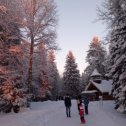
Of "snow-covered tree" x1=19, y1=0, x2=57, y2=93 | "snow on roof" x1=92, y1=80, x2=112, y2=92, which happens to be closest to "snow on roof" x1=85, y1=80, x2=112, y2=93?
"snow on roof" x1=92, y1=80, x2=112, y2=92

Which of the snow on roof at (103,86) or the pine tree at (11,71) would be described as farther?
the snow on roof at (103,86)

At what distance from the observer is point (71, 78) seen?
70938 millimetres

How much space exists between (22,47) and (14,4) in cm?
664

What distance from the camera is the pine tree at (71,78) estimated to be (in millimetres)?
69000

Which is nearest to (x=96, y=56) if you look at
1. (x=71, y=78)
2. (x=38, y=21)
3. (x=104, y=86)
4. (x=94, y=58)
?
(x=94, y=58)

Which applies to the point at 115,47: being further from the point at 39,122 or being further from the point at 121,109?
the point at 39,122

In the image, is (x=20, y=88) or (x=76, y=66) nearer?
(x=20, y=88)

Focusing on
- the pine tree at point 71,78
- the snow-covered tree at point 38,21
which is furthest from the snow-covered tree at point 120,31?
the pine tree at point 71,78

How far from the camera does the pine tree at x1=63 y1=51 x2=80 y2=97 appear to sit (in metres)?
69.0

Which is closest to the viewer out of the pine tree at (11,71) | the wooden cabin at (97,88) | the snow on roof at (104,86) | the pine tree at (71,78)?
the pine tree at (11,71)

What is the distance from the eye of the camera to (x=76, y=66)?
7500 cm

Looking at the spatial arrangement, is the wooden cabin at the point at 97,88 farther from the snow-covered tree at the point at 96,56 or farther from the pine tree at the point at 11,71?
the pine tree at the point at 11,71

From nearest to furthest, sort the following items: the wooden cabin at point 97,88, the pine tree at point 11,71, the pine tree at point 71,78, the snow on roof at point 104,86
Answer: the pine tree at point 11,71
the wooden cabin at point 97,88
the snow on roof at point 104,86
the pine tree at point 71,78

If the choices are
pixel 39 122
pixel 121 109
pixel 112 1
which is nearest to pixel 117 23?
pixel 112 1
